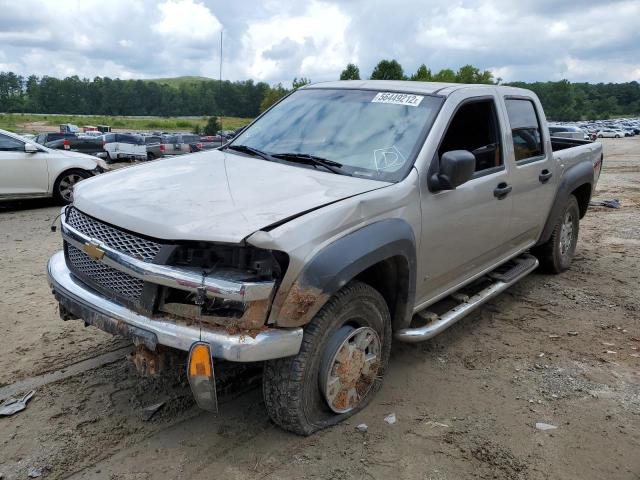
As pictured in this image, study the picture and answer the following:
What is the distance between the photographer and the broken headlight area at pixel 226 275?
2570mm

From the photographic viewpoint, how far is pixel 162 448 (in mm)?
2957

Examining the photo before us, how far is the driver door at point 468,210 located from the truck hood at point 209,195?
0.56m

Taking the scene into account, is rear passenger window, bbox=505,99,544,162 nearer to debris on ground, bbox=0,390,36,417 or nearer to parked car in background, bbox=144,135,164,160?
debris on ground, bbox=0,390,36,417

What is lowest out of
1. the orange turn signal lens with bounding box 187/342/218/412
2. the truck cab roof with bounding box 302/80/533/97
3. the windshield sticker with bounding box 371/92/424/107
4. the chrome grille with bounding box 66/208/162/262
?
the orange turn signal lens with bounding box 187/342/218/412

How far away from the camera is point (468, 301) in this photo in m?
4.28

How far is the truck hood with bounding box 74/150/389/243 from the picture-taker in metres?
2.62

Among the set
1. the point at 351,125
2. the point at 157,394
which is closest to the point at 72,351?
the point at 157,394

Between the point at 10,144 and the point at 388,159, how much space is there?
8527 mm

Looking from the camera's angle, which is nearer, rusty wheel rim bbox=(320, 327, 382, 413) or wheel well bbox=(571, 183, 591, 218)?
rusty wheel rim bbox=(320, 327, 382, 413)

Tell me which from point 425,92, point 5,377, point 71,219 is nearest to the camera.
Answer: point 71,219

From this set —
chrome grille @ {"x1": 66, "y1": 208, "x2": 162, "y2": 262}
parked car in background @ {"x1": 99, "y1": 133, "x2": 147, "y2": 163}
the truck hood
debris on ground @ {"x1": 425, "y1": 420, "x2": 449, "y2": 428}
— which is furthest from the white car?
parked car in background @ {"x1": 99, "y1": 133, "x2": 147, "y2": 163}

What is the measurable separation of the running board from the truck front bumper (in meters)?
1.11

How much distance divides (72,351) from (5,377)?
48cm

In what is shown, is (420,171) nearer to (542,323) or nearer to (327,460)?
(327,460)
